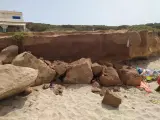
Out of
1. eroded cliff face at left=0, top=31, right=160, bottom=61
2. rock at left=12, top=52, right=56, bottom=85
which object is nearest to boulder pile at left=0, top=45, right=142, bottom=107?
rock at left=12, top=52, right=56, bottom=85

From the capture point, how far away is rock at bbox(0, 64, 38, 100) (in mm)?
3531

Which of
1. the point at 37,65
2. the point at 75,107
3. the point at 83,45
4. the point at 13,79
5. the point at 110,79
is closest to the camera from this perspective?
the point at 13,79

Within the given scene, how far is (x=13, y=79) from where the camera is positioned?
3686mm

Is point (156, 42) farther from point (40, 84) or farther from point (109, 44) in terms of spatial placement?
point (40, 84)

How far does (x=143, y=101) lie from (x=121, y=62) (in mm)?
2545

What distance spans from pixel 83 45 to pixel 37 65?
1945 mm

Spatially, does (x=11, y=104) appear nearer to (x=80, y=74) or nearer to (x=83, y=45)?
(x=80, y=74)

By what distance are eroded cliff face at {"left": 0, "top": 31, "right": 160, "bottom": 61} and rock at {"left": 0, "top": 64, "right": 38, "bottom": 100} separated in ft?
6.28

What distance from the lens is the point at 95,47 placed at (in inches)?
253

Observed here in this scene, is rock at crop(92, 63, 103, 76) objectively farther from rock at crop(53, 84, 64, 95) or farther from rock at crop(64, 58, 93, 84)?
rock at crop(53, 84, 64, 95)

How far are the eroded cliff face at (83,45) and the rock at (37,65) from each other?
992mm

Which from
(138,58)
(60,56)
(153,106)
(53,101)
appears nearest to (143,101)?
(153,106)

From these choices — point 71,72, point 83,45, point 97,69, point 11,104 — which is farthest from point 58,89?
point 83,45

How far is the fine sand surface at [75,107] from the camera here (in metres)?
3.56
